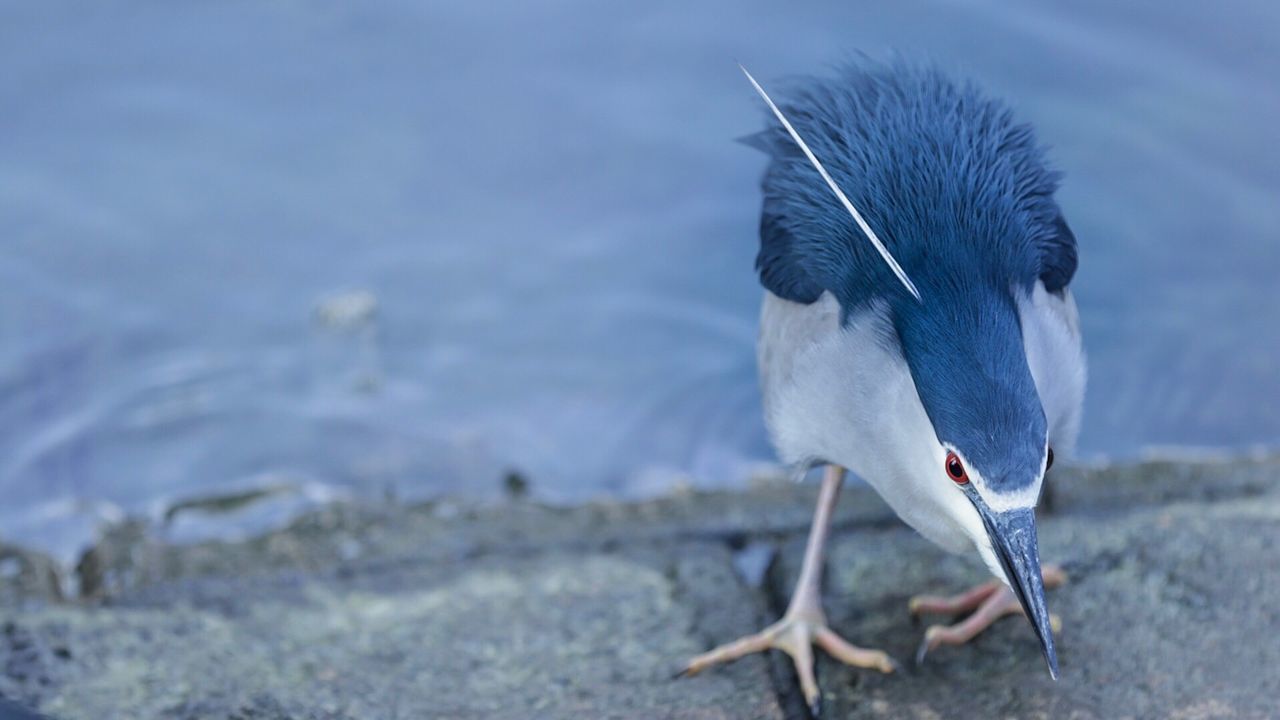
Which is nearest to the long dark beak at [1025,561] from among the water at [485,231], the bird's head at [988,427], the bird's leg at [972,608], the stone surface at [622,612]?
the bird's head at [988,427]

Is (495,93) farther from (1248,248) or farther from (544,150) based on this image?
(1248,248)

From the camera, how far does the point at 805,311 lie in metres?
3.37

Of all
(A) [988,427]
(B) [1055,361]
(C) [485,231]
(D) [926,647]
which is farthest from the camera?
(C) [485,231]

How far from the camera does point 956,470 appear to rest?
2727 millimetres

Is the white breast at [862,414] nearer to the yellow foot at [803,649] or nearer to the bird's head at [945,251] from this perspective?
the bird's head at [945,251]

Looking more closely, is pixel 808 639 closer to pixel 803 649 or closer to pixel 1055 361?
pixel 803 649

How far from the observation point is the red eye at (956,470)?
8.85ft

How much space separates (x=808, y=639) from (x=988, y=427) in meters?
0.94

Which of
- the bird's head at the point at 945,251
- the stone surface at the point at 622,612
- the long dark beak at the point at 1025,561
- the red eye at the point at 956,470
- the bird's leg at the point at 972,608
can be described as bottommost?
the stone surface at the point at 622,612

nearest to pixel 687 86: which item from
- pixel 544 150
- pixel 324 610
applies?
pixel 544 150

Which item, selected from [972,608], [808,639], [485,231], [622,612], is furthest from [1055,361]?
[485,231]

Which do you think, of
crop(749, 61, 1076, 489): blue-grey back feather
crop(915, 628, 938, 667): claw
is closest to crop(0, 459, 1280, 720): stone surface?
crop(915, 628, 938, 667): claw

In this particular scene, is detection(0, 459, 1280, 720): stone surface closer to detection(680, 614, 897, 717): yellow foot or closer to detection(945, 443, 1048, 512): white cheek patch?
detection(680, 614, 897, 717): yellow foot

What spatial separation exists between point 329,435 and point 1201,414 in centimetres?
297
